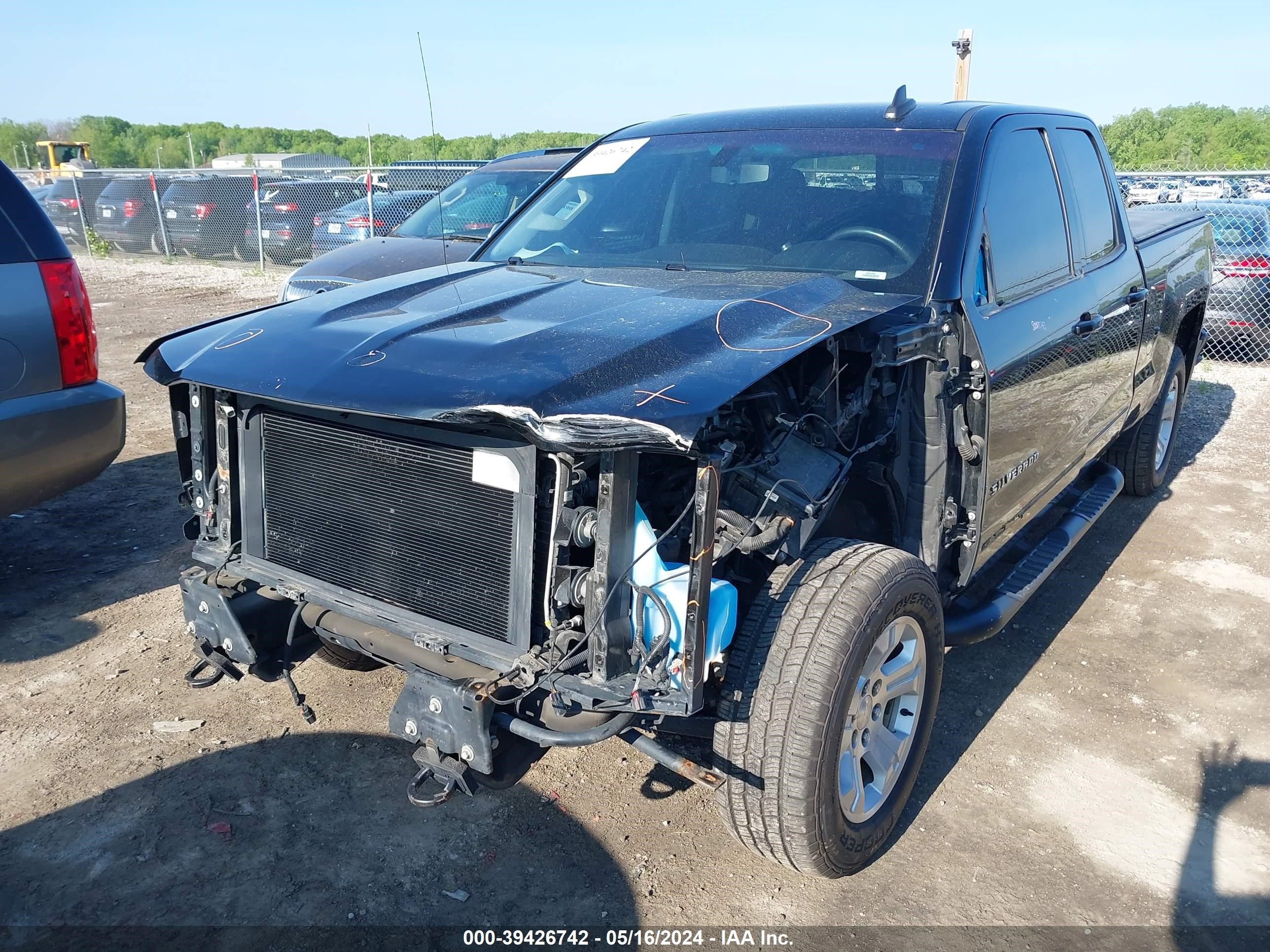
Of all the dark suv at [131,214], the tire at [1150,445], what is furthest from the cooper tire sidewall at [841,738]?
the dark suv at [131,214]

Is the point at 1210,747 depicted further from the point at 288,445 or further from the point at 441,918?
the point at 288,445

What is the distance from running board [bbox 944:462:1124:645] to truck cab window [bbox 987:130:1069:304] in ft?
3.59

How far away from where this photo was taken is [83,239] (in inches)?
787

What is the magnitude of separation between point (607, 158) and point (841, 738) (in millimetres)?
2721

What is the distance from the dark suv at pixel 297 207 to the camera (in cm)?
1550

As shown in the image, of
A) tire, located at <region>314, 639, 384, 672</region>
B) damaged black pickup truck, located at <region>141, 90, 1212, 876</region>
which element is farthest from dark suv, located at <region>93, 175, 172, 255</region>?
damaged black pickup truck, located at <region>141, 90, 1212, 876</region>

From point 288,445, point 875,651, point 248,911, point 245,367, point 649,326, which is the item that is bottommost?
point 248,911

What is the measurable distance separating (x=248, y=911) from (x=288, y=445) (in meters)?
1.28

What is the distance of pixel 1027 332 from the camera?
3.44m

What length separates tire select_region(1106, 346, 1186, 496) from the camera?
5855 mm

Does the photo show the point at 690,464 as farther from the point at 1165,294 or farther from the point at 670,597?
the point at 1165,294

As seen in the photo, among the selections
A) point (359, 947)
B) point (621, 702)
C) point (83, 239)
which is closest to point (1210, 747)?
point (621, 702)

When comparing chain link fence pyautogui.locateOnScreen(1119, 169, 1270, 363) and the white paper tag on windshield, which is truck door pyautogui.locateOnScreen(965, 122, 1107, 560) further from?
chain link fence pyautogui.locateOnScreen(1119, 169, 1270, 363)

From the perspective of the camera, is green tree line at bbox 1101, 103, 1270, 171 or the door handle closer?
the door handle
